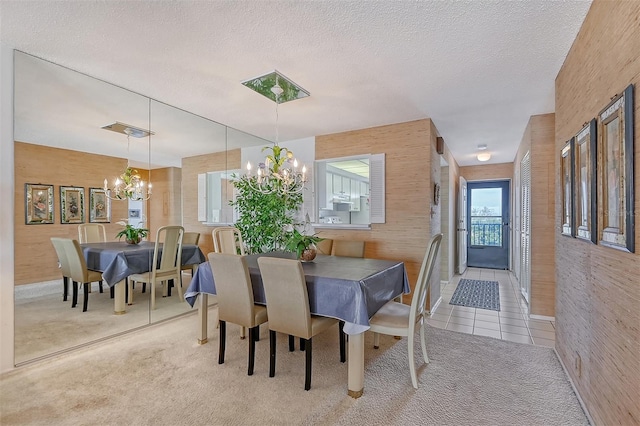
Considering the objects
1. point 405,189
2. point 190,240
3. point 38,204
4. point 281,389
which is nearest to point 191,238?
point 190,240

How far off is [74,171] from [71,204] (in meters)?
0.31

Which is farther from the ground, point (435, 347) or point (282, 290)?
point (282, 290)

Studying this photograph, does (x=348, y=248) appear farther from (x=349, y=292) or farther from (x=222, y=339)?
(x=222, y=339)

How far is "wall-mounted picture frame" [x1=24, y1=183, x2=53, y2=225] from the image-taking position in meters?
2.51

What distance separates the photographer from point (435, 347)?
2904mm

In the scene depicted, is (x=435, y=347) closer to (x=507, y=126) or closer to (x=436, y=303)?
(x=436, y=303)

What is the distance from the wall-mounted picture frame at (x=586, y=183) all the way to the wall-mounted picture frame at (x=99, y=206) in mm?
3927

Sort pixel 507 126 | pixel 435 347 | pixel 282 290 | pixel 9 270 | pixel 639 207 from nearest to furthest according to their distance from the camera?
pixel 639 207
pixel 282 290
pixel 9 270
pixel 435 347
pixel 507 126

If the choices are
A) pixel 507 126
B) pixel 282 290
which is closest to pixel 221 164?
pixel 282 290

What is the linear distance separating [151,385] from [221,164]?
10.1ft

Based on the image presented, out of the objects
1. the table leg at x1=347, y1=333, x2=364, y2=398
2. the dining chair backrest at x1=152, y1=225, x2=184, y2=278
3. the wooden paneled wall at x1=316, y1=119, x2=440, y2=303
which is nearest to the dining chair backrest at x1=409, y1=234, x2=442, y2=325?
the table leg at x1=347, y1=333, x2=364, y2=398

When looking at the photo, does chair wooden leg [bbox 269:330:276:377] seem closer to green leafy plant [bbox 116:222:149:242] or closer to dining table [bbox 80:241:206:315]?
dining table [bbox 80:241:206:315]

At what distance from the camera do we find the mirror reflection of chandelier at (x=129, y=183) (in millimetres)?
3096

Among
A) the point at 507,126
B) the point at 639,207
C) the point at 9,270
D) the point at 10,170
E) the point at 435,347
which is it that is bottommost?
the point at 435,347
